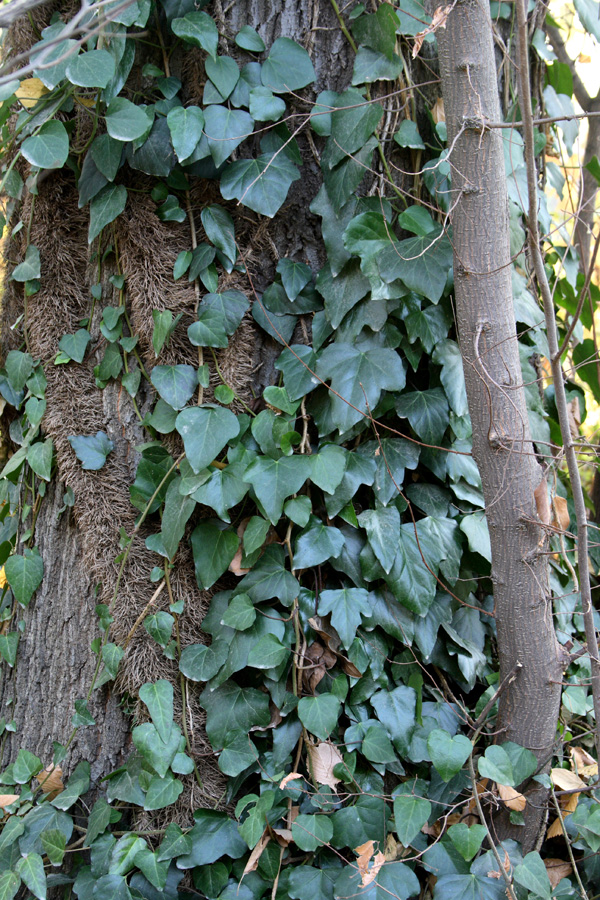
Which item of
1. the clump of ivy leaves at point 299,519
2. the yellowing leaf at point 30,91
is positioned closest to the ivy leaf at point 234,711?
the clump of ivy leaves at point 299,519

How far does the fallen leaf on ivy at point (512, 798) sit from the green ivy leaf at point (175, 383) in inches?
38.8

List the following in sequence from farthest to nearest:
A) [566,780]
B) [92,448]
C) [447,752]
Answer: [92,448] < [566,780] < [447,752]

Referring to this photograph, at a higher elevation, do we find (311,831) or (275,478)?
(275,478)

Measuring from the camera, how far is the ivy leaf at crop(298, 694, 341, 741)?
1.21 meters

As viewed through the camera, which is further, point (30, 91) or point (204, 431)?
point (30, 91)

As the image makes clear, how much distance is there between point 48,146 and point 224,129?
1.20 feet

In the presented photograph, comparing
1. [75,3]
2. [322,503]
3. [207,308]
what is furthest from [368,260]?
[75,3]

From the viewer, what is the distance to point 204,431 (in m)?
1.29

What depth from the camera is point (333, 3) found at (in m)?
1.34

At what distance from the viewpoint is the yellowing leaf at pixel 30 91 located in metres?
1.39

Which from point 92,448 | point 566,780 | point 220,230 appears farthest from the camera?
point 92,448

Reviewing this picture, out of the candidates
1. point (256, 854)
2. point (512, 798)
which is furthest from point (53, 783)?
point (512, 798)

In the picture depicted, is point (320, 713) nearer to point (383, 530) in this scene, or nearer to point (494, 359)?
point (383, 530)

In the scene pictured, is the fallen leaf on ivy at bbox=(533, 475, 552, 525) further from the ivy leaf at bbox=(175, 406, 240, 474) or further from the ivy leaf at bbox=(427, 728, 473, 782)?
the ivy leaf at bbox=(175, 406, 240, 474)
